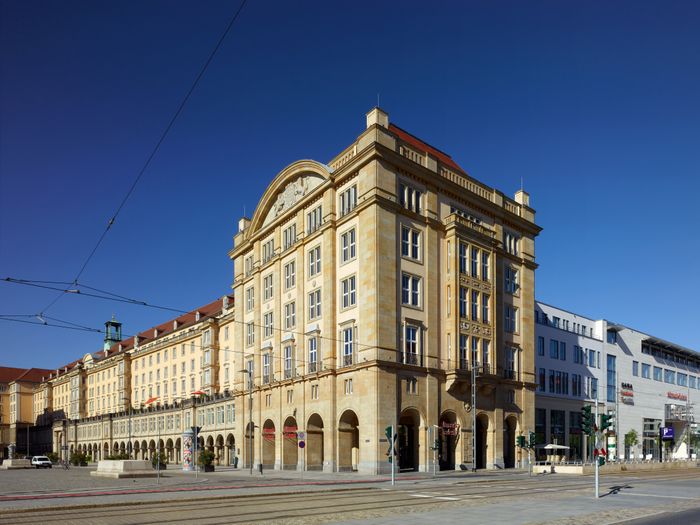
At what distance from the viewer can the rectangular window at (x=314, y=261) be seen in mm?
53094

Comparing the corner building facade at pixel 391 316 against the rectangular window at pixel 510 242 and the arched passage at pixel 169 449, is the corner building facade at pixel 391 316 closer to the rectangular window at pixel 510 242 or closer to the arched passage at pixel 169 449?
the rectangular window at pixel 510 242

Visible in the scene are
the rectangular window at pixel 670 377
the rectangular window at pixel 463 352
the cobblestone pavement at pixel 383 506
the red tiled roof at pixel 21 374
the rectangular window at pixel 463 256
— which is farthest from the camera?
the red tiled roof at pixel 21 374

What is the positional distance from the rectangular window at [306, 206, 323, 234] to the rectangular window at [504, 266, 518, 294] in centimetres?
1706

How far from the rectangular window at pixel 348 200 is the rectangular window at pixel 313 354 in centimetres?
997

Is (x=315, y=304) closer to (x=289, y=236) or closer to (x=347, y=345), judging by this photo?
(x=347, y=345)

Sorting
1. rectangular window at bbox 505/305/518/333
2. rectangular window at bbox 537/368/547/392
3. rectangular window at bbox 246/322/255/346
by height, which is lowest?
rectangular window at bbox 537/368/547/392

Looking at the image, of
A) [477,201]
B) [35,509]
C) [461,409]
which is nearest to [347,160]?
[477,201]

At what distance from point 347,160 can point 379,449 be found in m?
20.9

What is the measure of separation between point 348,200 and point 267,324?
16596 mm

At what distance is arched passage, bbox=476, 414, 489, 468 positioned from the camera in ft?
176

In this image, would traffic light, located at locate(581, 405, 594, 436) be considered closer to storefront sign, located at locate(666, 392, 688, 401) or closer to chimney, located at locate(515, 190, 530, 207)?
chimney, located at locate(515, 190, 530, 207)

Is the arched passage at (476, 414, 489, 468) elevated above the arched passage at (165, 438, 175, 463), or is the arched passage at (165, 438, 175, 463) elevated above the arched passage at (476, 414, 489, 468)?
the arched passage at (476, 414, 489, 468)

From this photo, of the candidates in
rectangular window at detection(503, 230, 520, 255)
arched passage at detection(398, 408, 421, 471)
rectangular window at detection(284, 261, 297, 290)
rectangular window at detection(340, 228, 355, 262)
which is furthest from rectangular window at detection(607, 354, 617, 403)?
rectangular window at detection(340, 228, 355, 262)

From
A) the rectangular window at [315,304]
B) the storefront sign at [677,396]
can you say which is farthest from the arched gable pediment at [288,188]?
the storefront sign at [677,396]
